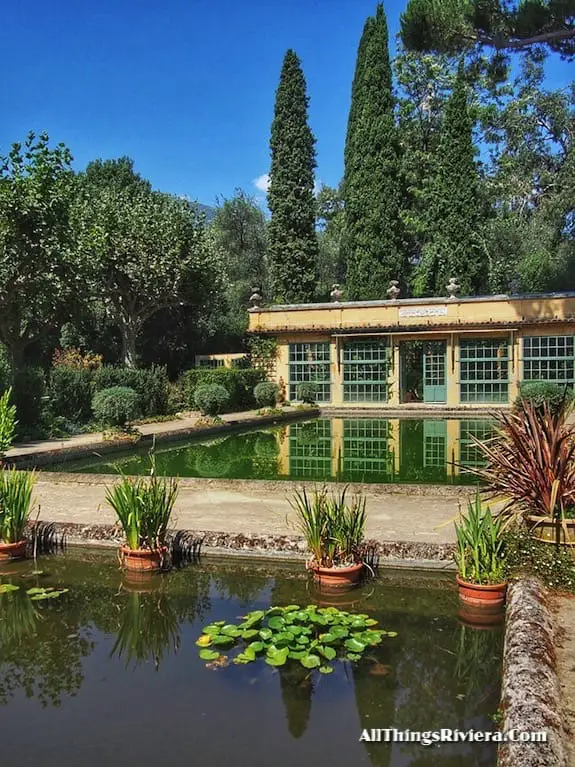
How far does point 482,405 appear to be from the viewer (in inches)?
819

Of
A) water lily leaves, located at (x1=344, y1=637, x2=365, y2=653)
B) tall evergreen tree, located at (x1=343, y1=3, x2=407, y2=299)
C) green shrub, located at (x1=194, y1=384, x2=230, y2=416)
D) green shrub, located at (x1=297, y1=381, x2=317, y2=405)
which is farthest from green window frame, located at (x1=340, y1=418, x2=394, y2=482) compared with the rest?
tall evergreen tree, located at (x1=343, y1=3, x2=407, y2=299)

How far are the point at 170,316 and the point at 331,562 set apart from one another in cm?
2263

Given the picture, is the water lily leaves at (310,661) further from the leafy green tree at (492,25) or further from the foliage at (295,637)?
the leafy green tree at (492,25)

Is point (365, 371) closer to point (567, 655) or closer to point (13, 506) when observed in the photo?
point (13, 506)

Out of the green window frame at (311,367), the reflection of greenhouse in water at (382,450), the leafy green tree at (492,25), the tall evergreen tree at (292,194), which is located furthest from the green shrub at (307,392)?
the leafy green tree at (492,25)

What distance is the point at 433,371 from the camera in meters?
22.0

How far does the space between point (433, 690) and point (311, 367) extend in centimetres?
1999

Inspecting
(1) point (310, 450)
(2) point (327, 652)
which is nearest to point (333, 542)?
(2) point (327, 652)

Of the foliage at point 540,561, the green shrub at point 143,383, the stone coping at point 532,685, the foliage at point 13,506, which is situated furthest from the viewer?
the green shrub at point 143,383

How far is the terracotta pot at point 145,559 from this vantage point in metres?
5.00

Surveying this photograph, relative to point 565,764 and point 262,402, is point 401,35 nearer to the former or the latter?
point 262,402

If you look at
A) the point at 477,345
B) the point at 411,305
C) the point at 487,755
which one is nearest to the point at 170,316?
the point at 411,305

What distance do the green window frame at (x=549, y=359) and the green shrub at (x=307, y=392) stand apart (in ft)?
21.3

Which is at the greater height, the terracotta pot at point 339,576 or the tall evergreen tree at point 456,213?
the tall evergreen tree at point 456,213
